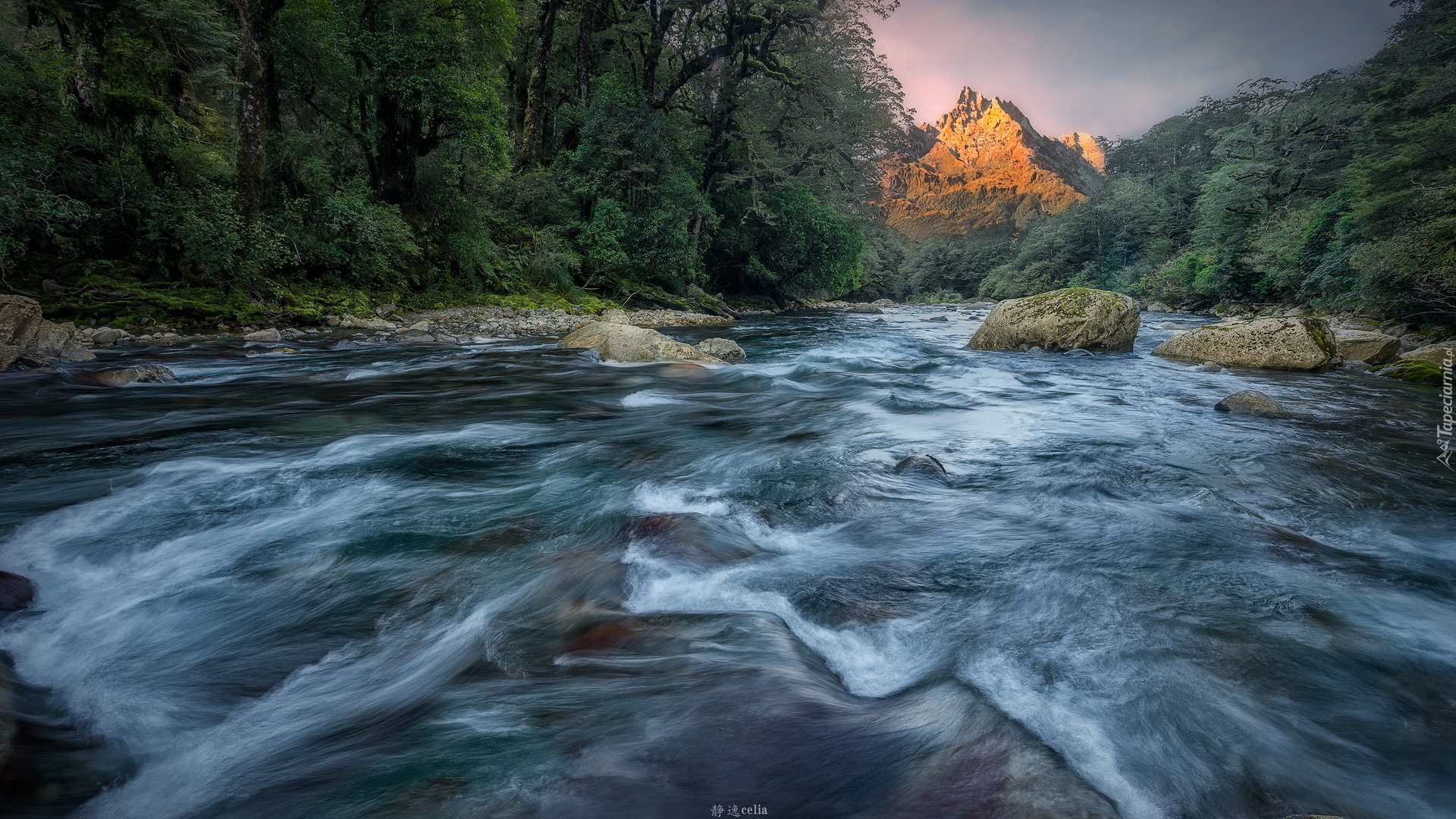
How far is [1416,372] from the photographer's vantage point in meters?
8.18

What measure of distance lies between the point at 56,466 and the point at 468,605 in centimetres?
379

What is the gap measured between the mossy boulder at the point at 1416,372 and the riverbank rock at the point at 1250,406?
3.99 m

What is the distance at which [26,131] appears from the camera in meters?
8.93

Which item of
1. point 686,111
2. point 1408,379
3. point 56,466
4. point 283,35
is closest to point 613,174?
point 686,111

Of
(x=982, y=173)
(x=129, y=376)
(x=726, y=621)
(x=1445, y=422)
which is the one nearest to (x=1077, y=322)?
(x=1445, y=422)

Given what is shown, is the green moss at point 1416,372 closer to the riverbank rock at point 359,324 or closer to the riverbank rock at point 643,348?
the riverbank rock at point 643,348

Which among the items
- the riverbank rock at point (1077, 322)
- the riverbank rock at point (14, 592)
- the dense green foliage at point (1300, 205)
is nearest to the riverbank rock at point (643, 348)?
the riverbank rock at point (1077, 322)

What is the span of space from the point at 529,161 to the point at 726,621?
20.1 m

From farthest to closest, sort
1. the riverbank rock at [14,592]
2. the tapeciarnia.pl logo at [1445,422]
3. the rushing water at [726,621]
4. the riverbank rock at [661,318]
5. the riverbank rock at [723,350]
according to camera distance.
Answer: the riverbank rock at [661,318], the riverbank rock at [723,350], the tapeciarnia.pl logo at [1445,422], the riverbank rock at [14,592], the rushing water at [726,621]

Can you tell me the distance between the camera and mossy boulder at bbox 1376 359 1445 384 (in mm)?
7996

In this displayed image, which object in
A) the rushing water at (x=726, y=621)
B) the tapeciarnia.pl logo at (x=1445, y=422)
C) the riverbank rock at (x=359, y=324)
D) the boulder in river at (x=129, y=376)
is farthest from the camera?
the riverbank rock at (x=359, y=324)

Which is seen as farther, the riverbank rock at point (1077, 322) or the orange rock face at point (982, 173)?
the orange rock face at point (982, 173)

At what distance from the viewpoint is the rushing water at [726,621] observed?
1.57m

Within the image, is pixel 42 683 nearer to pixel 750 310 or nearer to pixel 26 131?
pixel 26 131
